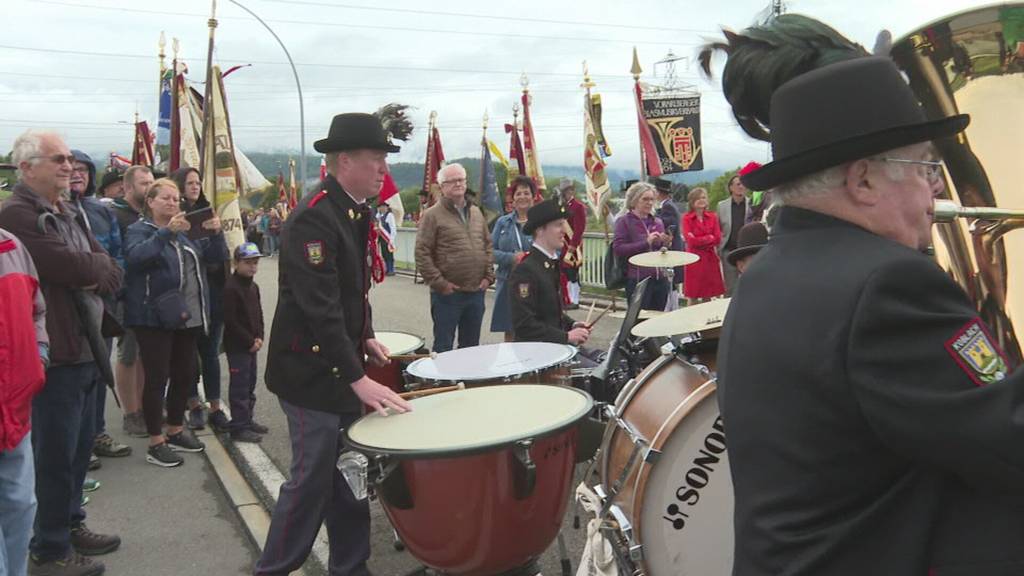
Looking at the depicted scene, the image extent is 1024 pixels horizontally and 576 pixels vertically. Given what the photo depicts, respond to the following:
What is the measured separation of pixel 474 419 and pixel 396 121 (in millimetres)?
2099

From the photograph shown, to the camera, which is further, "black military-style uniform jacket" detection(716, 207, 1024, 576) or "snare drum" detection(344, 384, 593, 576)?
"snare drum" detection(344, 384, 593, 576)

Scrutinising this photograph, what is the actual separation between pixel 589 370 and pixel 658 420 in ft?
4.64

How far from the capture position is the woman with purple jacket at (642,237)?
24.9 feet

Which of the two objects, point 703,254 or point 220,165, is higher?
point 220,165

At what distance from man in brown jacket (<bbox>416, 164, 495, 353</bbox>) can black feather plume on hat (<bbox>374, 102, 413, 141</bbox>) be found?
1.98 metres

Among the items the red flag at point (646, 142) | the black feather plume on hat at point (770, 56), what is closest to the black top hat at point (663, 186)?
the red flag at point (646, 142)

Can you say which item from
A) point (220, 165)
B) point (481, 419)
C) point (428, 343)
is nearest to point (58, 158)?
point (481, 419)

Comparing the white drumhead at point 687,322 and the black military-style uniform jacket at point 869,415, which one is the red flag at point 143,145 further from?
the black military-style uniform jacket at point 869,415

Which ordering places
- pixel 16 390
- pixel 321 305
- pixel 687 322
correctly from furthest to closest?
pixel 687 322 → pixel 321 305 → pixel 16 390

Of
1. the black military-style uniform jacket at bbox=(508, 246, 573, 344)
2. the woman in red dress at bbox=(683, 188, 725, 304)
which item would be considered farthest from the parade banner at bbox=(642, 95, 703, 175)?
the black military-style uniform jacket at bbox=(508, 246, 573, 344)

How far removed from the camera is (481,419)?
2.80 m

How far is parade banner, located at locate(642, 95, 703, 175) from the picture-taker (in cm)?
1182

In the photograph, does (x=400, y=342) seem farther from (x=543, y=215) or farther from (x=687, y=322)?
(x=687, y=322)

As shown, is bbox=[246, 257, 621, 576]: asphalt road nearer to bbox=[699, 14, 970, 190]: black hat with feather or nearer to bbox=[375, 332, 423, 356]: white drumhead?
bbox=[375, 332, 423, 356]: white drumhead
